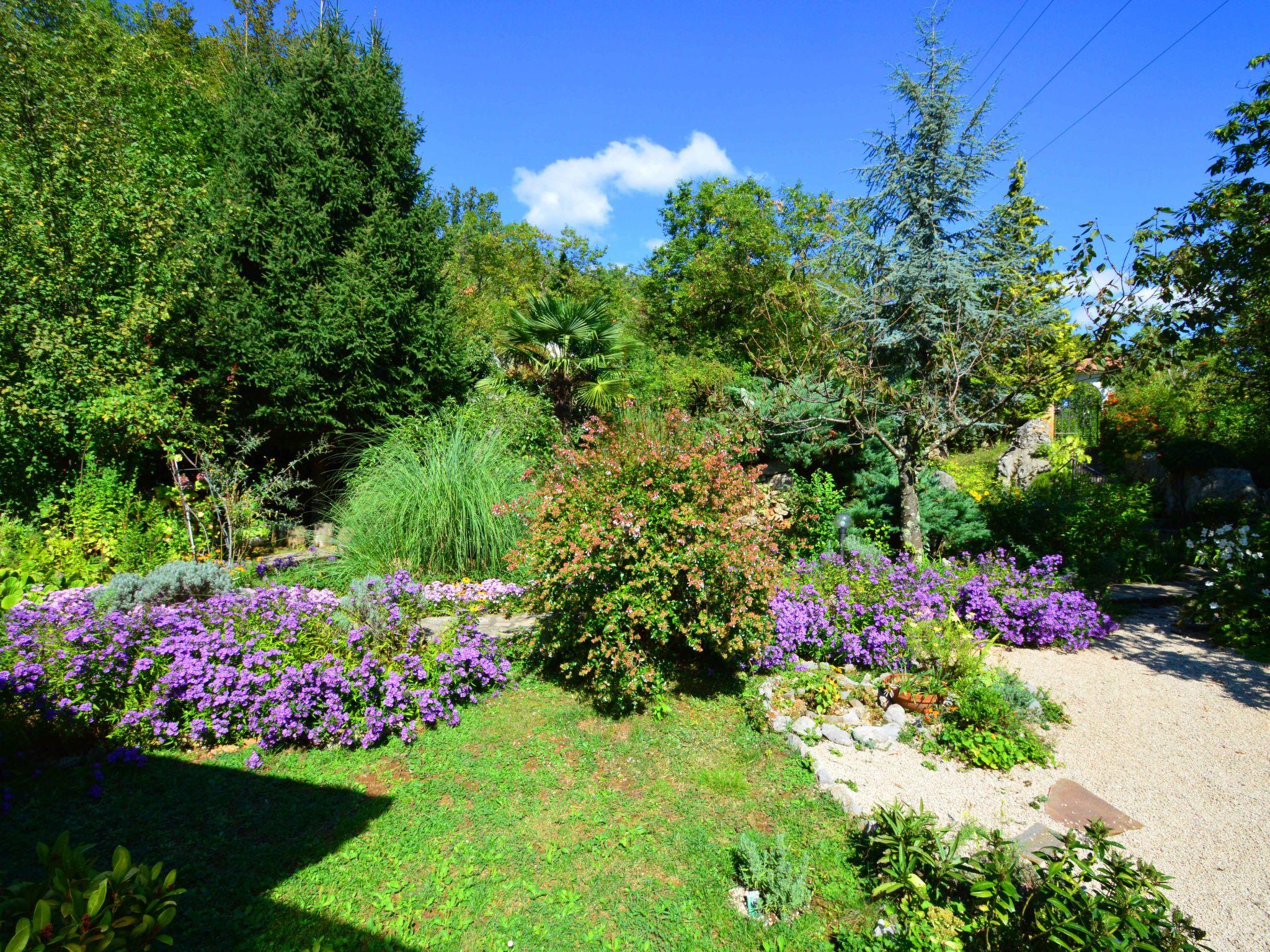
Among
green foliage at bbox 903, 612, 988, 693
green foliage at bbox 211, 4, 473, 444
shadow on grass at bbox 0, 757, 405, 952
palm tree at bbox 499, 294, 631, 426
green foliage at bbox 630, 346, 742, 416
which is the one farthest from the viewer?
green foliage at bbox 630, 346, 742, 416

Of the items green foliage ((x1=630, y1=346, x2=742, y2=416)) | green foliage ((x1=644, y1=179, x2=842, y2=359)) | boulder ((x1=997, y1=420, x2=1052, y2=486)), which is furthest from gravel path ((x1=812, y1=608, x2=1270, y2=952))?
green foliage ((x1=644, y1=179, x2=842, y2=359))

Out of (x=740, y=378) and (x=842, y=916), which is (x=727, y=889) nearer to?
(x=842, y=916)

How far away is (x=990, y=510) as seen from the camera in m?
7.88

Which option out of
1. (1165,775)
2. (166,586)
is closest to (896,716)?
(1165,775)

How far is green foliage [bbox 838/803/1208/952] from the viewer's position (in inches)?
74.4

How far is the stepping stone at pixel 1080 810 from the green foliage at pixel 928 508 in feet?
13.7

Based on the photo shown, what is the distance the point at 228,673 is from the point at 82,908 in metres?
2.10

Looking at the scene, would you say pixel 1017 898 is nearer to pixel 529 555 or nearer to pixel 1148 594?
pixel 529 555

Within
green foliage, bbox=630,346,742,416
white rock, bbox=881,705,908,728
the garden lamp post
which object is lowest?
white rock, bbox=881,705,908,728

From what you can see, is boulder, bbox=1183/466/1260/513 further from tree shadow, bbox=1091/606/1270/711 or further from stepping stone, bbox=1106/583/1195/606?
tree shadow, bbox=1091/606/1270/711

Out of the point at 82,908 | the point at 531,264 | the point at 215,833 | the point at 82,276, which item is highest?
the point at 531,264

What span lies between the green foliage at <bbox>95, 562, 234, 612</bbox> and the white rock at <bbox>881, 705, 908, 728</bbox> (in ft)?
16.5

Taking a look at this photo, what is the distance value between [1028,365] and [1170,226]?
5.19ft

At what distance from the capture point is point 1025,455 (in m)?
11.1
